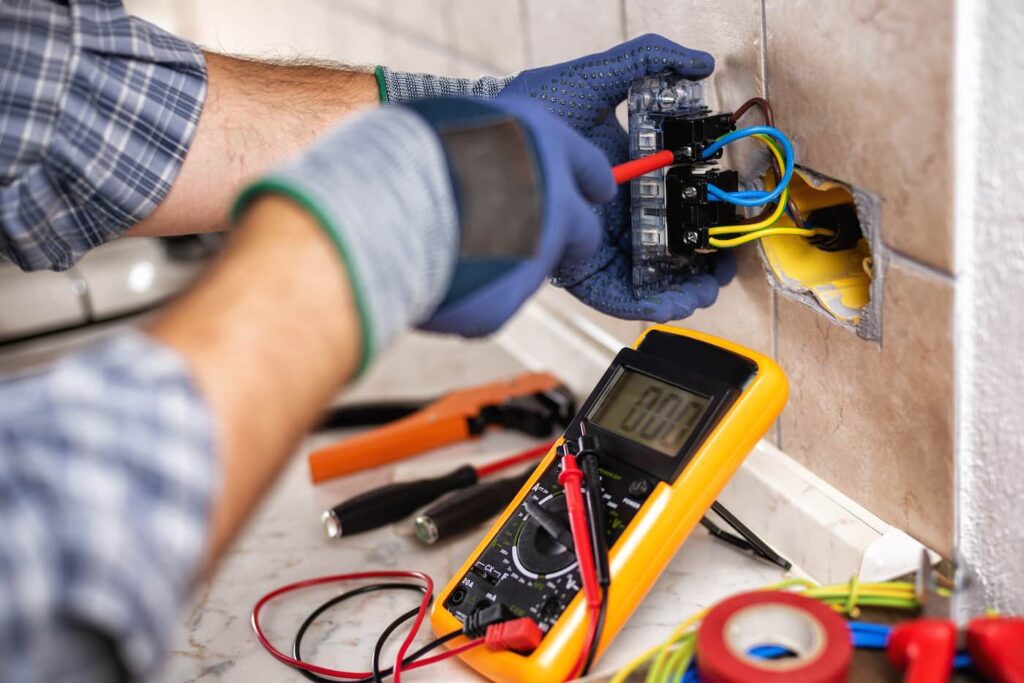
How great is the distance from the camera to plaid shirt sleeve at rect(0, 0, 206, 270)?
2.19ft

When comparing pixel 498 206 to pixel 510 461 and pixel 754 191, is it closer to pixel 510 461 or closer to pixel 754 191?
pixel 754 191

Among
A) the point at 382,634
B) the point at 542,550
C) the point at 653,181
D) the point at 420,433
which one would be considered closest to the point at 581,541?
the point at 542,550

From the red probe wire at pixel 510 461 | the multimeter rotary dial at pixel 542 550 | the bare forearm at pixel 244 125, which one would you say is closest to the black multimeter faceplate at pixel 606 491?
the multimeter rotary dial at pixel 542 550

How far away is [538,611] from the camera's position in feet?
2.01

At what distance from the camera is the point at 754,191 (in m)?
0.69

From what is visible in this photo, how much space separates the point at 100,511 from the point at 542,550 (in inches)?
13.7

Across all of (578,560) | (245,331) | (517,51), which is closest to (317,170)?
(245,331)

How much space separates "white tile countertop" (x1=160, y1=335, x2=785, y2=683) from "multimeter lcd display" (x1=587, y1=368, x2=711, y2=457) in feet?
0.42

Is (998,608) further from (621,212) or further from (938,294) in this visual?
(621,212)

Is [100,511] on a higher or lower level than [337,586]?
higher

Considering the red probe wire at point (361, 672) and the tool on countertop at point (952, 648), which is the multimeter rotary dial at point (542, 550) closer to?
the red probe wire at point (361, 672)

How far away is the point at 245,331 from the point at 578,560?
0.29 metres

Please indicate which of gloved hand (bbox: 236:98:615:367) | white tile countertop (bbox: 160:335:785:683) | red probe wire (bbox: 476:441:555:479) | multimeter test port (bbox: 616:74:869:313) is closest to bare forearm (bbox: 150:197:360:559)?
gloved hand (bbox: 236:98:615:367)

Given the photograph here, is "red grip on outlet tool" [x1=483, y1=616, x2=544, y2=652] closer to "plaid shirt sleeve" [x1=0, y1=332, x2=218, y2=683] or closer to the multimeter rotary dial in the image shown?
the multimeter rotary dial
